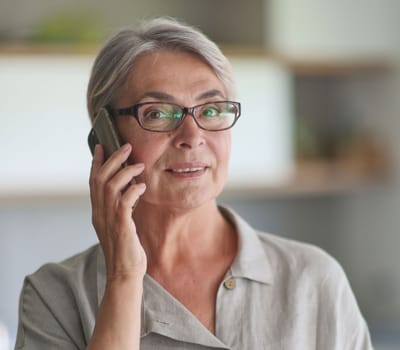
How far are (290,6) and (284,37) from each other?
127 millimetres

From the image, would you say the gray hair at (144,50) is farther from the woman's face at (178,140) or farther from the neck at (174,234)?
the neck at (174,234)

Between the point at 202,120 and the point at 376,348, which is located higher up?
the point at 202,120

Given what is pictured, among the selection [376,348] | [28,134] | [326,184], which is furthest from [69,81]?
[376,348]

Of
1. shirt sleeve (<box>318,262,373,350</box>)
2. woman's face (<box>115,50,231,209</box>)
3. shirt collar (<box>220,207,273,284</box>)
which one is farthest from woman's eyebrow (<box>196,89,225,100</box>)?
shirt sleeve (<box>318,262,373,350</box>)

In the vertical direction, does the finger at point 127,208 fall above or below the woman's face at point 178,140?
below

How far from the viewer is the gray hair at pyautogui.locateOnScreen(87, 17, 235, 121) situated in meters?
1.39

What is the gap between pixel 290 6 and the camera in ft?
11.1

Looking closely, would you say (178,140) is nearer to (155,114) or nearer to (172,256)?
(155,114)

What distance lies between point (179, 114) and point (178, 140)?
0.13 ft

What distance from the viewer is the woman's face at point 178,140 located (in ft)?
4.46

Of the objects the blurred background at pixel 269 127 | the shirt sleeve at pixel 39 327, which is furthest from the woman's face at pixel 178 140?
the blurred background at pixel 269 127

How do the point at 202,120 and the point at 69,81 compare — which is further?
the point at 69,81

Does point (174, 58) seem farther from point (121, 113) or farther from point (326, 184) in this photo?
point (326, 184)

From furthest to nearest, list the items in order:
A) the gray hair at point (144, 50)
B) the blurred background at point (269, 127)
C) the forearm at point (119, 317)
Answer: the blurred background at point (269, 127)
the gray hair at point (144, 50)
the forearm at point (119, 317)
